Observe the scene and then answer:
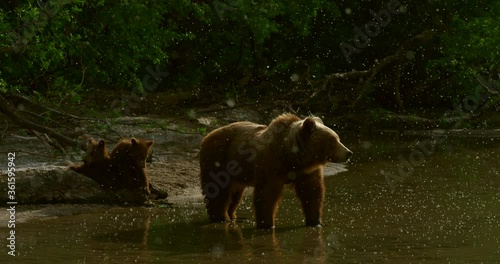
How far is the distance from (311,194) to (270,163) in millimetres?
616

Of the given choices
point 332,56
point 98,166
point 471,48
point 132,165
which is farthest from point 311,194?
point 332,56

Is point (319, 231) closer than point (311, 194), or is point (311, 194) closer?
point (319, 231)

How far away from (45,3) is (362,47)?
1668 cm

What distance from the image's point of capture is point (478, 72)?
25625 mm

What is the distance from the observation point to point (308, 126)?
1084 cm

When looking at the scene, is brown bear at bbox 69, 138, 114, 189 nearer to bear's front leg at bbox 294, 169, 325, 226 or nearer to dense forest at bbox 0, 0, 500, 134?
bear's front leg at bbox 294, 169, 325, 226

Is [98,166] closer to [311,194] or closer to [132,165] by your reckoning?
[132,165]

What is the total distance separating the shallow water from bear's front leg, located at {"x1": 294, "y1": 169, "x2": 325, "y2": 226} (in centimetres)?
Answer: 19

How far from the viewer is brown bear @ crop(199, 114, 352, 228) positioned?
35.7 ft

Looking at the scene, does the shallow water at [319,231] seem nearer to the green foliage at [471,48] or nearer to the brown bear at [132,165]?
the brown bear at [132,165]

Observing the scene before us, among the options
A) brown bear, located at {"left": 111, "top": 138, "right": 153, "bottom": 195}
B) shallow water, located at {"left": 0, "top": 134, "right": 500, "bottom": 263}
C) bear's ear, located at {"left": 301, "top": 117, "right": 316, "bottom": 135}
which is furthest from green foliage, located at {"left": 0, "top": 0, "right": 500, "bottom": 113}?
bear's ear, located at {"left": 301, "top": 117, "right": 316, "bottom": 135}

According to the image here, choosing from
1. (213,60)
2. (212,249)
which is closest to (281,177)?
(212,249)

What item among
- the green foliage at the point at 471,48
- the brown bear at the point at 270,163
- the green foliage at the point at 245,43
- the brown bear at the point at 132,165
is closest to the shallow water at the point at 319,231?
the brown bear at the point at 270,163

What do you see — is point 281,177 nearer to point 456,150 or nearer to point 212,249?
point 212,249
